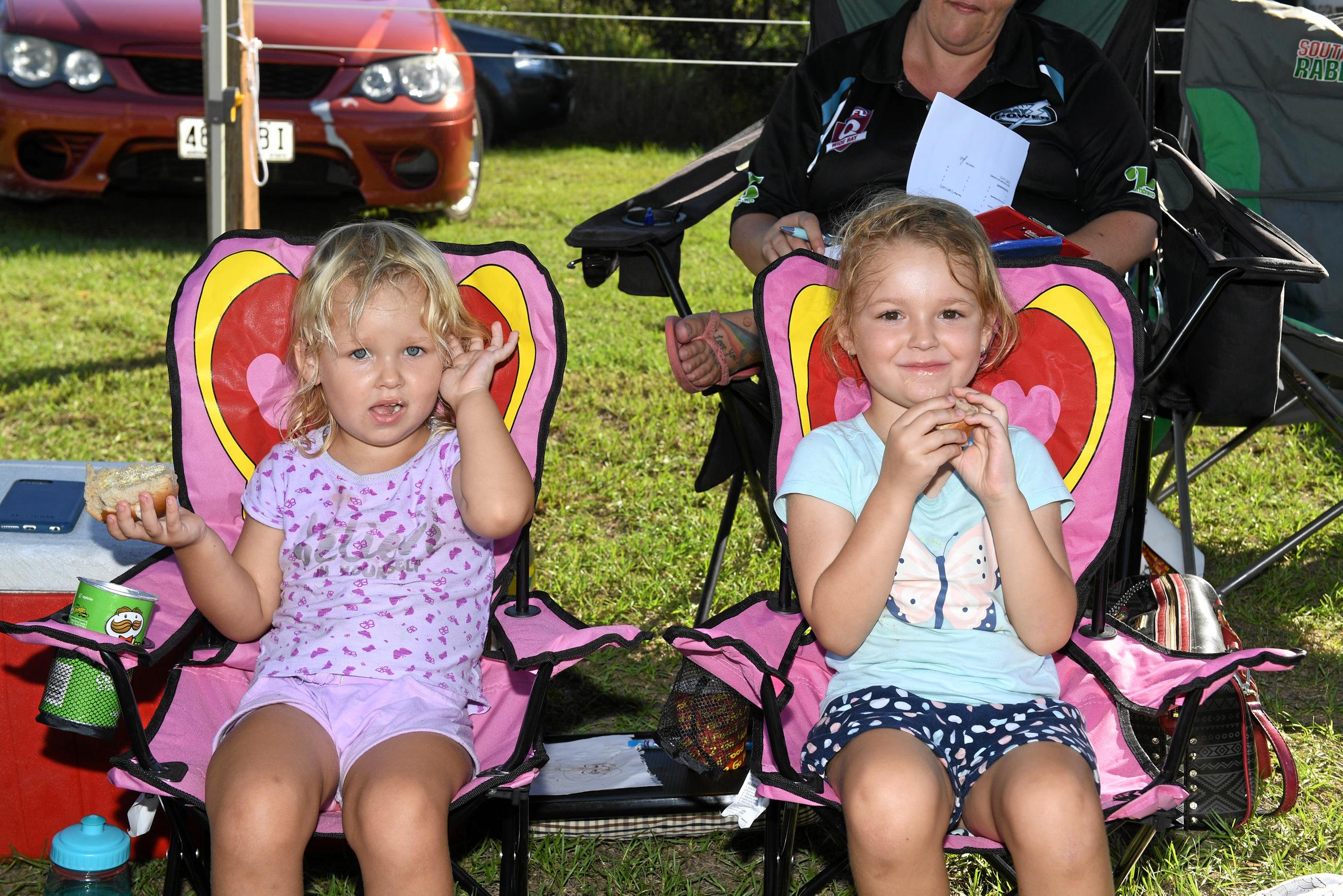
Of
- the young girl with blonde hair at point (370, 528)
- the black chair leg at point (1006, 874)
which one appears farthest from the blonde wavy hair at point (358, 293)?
the black chair leg at point (1006, 874)

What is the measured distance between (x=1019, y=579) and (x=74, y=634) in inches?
47.2

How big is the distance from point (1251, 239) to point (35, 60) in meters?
5.04

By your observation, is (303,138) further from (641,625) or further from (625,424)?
(641,625)

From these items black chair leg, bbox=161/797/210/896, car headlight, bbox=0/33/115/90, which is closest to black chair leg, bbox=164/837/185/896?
black chair leg, bbox=161/797/210/896

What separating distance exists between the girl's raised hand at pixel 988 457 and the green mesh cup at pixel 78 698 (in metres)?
1.17

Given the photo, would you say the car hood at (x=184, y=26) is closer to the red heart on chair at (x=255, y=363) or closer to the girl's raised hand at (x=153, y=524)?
the red heart on chair at (x=255, y=363)

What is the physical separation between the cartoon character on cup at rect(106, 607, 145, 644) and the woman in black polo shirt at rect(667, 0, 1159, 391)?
1.01 m

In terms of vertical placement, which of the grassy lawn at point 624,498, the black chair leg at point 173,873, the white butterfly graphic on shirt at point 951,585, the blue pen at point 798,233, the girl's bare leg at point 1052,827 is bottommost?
the grassy lawn at point 624,498

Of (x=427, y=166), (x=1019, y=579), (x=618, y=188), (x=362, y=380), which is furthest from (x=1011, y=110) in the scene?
(x=618, y=188)

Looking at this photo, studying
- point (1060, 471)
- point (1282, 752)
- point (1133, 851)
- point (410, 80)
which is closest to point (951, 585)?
point (1060, 471)

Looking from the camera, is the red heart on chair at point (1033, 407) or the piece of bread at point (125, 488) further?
the red heart on chair at point (1033, 407)

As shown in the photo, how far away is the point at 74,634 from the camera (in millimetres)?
1598

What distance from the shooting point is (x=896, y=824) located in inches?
59.4

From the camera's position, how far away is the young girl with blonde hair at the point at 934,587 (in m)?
1.52
